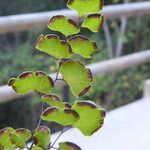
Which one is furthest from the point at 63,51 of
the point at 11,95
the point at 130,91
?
the point at 130,91

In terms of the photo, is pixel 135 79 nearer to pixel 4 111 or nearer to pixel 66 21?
pixel 4 111

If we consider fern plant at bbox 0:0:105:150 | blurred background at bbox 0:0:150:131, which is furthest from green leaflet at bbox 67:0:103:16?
blurred background at bbox 0:0:150:131

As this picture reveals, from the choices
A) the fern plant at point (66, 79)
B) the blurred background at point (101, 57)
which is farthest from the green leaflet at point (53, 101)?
the blurred background at point (101, 57)

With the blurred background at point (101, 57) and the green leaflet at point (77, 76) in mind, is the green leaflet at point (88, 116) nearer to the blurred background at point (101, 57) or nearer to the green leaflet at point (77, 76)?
the green leaflet at point (77, 76)

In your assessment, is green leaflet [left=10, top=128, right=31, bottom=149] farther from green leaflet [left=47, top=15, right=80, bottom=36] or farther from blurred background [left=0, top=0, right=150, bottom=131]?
blurred background [left=0, top=0, right=150, bottom=131]

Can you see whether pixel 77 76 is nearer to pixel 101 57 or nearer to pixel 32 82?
pixel 32 82

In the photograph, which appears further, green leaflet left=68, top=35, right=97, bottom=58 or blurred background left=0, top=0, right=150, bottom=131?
blurred background left=0, top=0, right=150, bottom=131
